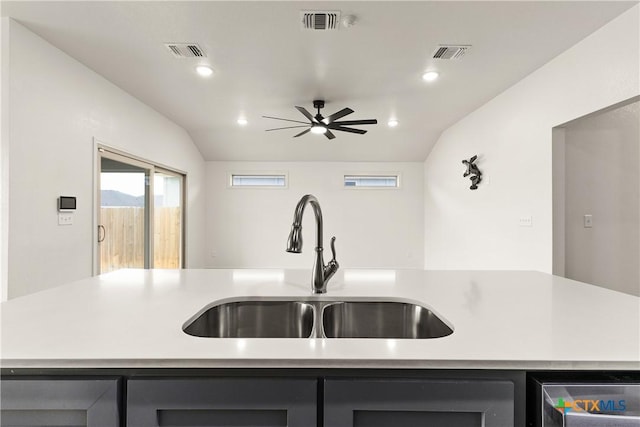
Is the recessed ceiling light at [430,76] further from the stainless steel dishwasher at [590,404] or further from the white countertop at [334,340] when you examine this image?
the stainless steel dishwasher at [590,404]

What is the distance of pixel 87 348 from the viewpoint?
2.19 ft

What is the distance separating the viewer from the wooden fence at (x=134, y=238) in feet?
11.4

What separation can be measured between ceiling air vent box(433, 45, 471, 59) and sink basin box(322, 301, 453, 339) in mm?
2465

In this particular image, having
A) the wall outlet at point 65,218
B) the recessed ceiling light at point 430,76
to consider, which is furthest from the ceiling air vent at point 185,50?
the recessed ceiling light at point 430,76

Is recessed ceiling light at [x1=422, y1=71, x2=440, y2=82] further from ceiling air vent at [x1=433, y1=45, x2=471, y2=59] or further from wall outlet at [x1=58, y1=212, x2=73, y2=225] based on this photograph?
wall outlet at [x1=58, y1=212, x2=73, y2=225]

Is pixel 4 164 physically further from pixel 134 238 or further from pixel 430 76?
pixel 430 76

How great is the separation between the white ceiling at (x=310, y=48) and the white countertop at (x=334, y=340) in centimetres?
200

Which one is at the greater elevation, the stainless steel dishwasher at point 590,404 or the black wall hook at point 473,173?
the black wall hook at point 473,173

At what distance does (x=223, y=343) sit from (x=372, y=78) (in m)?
3.30

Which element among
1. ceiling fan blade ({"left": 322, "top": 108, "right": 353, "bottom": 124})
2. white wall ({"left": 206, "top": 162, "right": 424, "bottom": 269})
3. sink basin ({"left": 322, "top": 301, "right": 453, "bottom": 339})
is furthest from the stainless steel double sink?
white wall ({"left": 206, "top": 162, "right": 424, "bottom": 269})

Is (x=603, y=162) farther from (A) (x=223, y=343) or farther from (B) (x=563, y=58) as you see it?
(A) (x=223, y=343)

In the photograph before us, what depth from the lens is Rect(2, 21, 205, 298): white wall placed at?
237 cm

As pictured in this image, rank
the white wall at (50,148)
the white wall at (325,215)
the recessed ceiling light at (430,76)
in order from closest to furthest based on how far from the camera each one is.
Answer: the white wall at (50,148) → the recessed ceiling light at (430,76) → the white wall at (325,215)

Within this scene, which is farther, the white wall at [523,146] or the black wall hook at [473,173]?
the black wall hook at [473,173]
